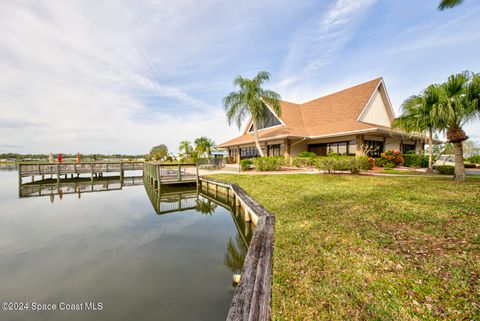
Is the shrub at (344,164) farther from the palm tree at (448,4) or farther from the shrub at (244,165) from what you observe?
the palm tree at (448,4)

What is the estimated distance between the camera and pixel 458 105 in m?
7.79

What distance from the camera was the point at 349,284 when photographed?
2459mm

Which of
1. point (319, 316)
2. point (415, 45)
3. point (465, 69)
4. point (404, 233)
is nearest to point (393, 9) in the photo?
point (415, 45)

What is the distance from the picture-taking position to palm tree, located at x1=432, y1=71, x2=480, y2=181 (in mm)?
7746

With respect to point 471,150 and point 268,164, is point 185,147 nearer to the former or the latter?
point 268,164

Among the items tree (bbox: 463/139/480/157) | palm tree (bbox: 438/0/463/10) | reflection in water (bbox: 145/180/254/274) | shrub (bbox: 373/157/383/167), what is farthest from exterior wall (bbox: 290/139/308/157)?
tree (bbox: 463/139/480/157)

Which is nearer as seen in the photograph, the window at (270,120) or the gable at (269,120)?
the gable at (269,120)

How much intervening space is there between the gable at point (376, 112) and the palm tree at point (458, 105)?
931cm

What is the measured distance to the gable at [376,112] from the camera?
59.3ft

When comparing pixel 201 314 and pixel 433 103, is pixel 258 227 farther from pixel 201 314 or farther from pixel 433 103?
pixel 433 103

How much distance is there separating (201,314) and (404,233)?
407 cm

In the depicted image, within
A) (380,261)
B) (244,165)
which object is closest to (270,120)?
(244,165)

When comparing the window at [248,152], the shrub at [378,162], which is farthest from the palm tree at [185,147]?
the shrub at [378,162]

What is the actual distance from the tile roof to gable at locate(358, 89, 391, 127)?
29.8 inches
